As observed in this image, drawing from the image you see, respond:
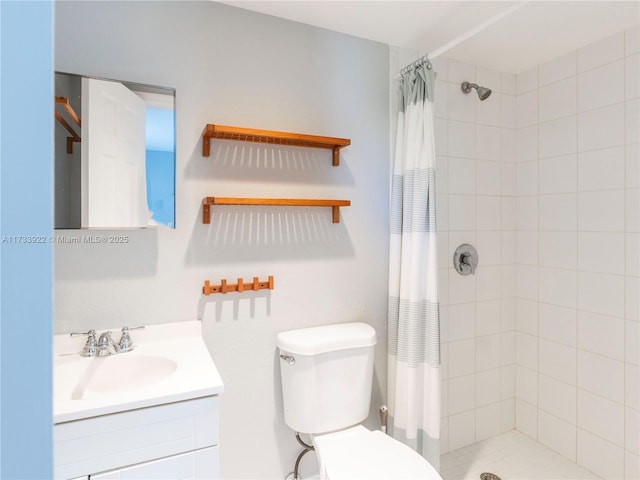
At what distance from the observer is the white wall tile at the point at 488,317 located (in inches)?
86.7

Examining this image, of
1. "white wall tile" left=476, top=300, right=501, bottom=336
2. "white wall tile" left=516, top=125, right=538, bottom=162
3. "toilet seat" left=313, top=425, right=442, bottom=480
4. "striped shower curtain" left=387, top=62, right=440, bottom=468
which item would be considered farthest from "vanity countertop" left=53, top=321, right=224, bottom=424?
"white wall tile" left=516, top=125, right=538, bottom=162

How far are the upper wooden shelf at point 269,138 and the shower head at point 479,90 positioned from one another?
81 centimetres

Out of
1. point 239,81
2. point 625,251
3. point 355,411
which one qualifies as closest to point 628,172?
point 625,251

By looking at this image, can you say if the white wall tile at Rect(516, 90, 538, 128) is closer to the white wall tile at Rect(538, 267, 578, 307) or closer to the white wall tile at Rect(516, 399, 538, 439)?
the white wall tile at Rect(538, 267, 578, 307)

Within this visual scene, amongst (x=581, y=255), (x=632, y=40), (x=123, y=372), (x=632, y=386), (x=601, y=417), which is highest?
(x=632, y=40)

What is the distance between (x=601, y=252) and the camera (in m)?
1.90

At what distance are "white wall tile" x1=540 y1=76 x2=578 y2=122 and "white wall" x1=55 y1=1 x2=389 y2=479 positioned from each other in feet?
3.23

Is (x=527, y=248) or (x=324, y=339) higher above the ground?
(x=527, y=248)

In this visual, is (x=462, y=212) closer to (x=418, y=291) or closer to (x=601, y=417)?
(x=418, y=291)

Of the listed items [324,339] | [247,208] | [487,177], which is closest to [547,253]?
[487,177]

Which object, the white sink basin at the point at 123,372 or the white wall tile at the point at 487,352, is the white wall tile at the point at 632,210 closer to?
the white wall tile at the point at 487,352

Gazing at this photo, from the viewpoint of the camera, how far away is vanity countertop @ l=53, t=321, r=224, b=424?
99 centimetres

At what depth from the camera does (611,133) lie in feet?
6.09

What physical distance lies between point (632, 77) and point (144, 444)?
2478mm
